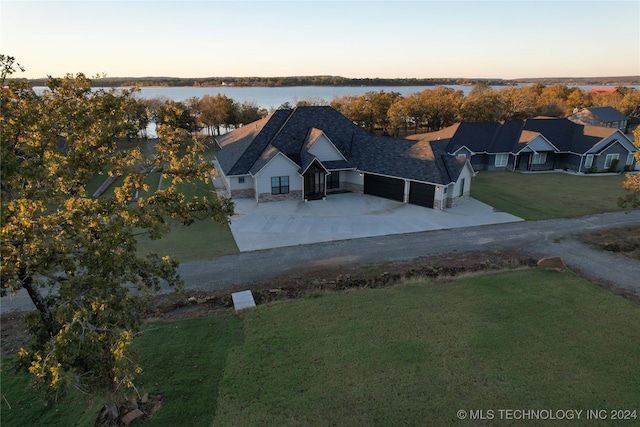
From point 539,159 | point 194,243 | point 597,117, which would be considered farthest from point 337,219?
point 597,117

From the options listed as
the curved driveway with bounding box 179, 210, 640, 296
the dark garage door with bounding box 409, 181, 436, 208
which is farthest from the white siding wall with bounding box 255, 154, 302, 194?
the curved driveway with bounding box 179, 210, 640, 296

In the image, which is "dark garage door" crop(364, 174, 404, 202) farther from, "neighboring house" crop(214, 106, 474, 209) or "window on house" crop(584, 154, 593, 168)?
"window on house" crop(584, 154, 593, 168)

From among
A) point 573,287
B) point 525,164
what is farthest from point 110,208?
point 525,164

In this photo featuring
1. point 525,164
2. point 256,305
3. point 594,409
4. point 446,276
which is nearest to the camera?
point 594,409

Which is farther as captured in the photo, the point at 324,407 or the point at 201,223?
the point at 201,223

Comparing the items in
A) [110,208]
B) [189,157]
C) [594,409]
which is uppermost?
[189,157]

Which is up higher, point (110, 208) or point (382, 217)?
point (110, 208)

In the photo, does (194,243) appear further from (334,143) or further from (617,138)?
(617,138)

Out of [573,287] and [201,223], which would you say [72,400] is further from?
[573,287]
